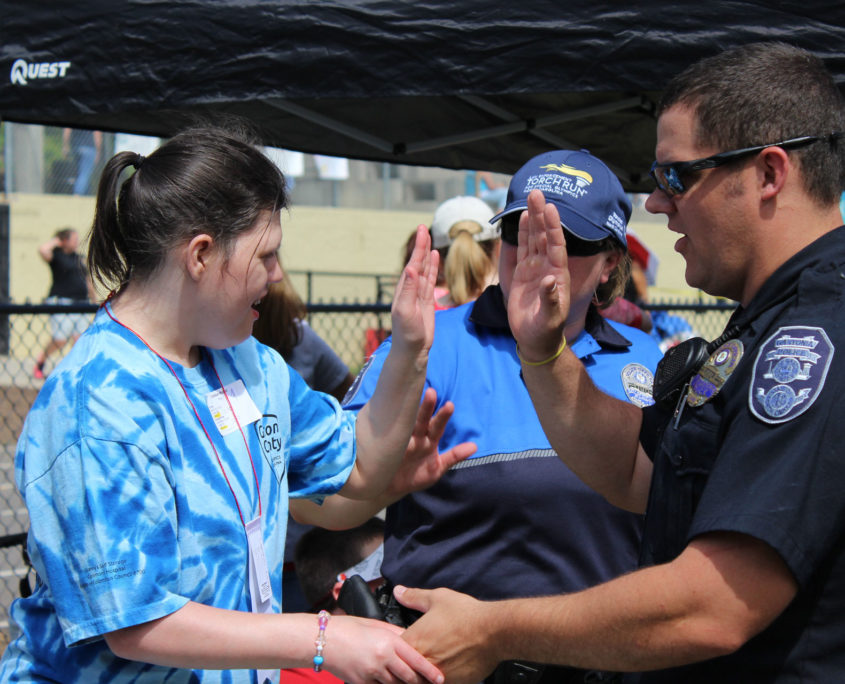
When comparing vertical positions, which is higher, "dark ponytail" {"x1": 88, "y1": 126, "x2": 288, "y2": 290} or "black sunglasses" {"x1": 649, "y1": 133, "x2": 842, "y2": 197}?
"black sunglasses" {"x1": 649, "y1": 133, "x2": 842, "y2": 197}

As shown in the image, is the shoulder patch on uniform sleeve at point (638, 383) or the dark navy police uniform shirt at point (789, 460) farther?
the shoulder patch on uniform sleeve at point (638, 383)

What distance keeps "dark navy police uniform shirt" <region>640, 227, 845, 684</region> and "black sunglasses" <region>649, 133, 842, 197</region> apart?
18 cm

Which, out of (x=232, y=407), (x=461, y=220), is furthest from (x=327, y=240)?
(x=232, y=407)

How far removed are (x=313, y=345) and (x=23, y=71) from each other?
1.63m

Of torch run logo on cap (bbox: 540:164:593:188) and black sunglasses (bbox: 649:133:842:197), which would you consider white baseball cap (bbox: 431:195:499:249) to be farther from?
black sunglasses (bbox: 649:133:842:197)

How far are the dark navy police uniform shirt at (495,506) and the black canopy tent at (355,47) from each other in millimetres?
788

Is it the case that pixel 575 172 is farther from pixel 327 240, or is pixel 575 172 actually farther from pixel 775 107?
pixel 327 240

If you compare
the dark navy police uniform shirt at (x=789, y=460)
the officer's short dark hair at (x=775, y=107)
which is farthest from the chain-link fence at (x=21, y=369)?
the officer's short dark hair at (x=775, y=107)

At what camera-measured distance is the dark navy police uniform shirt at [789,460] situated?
4.27ft

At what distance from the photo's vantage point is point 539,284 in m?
1.95

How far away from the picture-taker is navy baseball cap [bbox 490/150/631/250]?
7.02 feet

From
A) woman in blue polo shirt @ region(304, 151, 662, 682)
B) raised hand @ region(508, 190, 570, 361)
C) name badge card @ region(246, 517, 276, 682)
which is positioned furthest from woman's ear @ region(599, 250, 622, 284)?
name badge card @ region(246, 517, 276, 682)

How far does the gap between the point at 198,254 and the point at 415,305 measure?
22.2 inches

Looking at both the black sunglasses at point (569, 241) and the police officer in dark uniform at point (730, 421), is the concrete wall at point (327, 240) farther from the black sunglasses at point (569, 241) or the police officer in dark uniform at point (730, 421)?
the police officer in dark uniform at point (730, 421)
